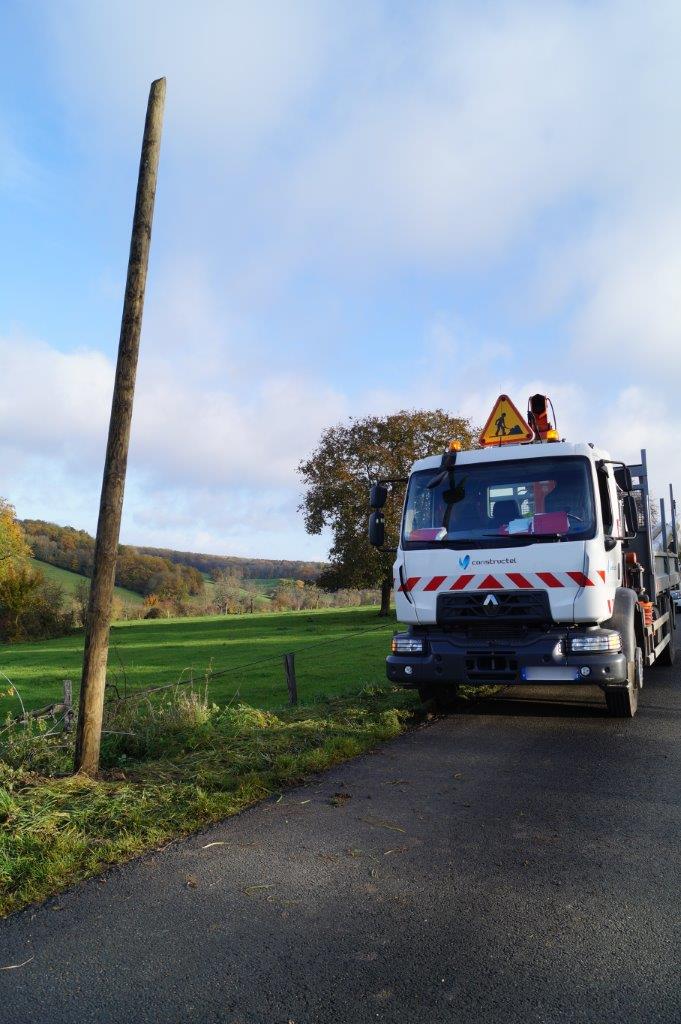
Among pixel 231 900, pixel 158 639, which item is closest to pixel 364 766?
pixel 231 900

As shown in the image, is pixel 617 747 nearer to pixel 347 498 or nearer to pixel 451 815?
pixel 451 815

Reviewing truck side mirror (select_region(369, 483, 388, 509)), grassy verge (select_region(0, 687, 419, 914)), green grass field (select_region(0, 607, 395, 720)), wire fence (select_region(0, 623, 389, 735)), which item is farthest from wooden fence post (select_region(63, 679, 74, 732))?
truck side mirror (select_region(369, 483, 388, 509))

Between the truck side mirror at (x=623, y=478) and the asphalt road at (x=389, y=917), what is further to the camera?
the truck side mirror at (x=623, y=478)

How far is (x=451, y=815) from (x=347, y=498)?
32942 millimetres

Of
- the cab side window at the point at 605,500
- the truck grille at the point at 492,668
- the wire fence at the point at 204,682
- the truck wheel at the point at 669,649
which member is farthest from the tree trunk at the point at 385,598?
the truck grille at the point at 492,668

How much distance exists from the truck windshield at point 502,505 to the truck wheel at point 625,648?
1019mm

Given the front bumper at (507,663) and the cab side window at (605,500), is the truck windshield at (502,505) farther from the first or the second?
the front bumper at (507,663)

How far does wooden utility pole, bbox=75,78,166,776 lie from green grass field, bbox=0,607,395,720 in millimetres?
2404

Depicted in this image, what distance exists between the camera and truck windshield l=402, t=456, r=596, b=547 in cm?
776

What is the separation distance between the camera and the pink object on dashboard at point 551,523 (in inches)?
303

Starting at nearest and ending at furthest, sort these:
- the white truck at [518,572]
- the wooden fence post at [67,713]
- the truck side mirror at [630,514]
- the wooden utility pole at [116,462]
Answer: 1. the wooden utility pole at [116,462]
2. the wooden fence post at [67,713]
3. the white truck at [518,572]
4. the truck side mirror at [630,514]

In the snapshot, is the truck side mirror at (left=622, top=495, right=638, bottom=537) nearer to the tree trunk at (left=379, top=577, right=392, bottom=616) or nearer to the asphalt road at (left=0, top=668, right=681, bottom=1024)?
the asphalt road at (left=0, top=668, right=681, bottom=1024)

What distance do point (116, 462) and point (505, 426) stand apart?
5.26 meters

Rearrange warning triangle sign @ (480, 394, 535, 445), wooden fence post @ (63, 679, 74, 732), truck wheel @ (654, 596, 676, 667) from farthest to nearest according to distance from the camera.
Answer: truck wheel @ (654, 596, 676, 667), warning triangle sign @ (480, 394, 535, 445), wooden fence post @ (63, 679, 74, 732)
